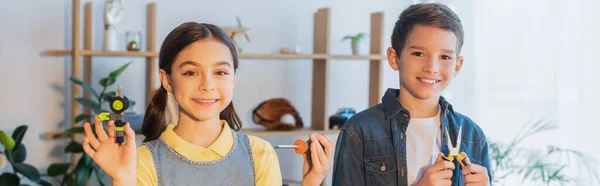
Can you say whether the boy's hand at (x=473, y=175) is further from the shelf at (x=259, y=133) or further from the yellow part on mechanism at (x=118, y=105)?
the shelf at (x=259, y=133)

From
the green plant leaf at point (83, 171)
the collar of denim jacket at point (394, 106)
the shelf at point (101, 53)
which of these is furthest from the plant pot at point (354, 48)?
the collar of denim jacket at point (394, 106)

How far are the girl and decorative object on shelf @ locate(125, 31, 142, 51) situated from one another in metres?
2.36

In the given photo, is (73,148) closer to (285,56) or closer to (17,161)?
(17,161)

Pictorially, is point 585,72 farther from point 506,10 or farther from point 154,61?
point 154,61

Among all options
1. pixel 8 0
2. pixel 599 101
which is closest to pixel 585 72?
pixel 599 101

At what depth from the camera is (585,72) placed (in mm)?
3375

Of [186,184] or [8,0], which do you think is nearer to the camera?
[186,184]

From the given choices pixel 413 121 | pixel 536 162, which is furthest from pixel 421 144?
pixel 536 162

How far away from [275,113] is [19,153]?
134cm

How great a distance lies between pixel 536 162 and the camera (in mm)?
3635

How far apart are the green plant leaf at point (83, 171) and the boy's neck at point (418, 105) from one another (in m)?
2.25

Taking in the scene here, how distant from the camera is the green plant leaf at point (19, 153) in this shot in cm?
370

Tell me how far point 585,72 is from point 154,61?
206 cm

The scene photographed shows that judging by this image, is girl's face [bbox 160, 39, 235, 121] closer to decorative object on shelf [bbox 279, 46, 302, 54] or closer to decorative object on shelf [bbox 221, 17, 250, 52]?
decorative object on shelf [bbox 221, 17, 250, 52]
